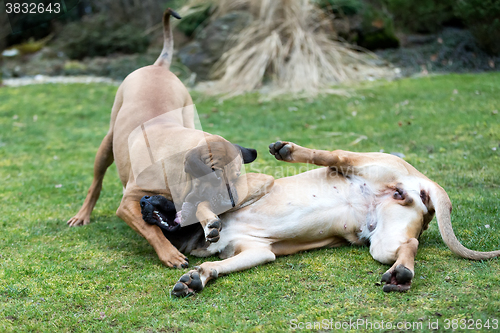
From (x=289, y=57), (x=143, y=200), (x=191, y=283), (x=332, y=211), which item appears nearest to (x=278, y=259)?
(x=332, y=211)

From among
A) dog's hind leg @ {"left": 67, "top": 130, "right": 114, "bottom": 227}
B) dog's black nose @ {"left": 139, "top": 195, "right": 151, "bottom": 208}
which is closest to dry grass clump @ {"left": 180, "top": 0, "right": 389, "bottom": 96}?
dog's hind leg @ {"left": 67, "top": 130, "right": 114, "bottom": 227}

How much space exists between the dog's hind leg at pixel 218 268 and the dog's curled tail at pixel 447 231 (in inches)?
47.8

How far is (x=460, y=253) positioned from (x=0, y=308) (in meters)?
2.96

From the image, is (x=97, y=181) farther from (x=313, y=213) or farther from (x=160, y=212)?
(x=313, y=213)

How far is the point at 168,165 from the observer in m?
3.90

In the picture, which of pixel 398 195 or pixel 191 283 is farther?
pixel 398 195

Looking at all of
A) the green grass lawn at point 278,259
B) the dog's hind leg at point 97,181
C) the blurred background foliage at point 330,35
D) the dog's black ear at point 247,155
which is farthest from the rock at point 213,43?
the dog's black ear at point 247,155

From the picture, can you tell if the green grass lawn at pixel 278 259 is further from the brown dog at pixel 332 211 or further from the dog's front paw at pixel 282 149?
the dog's front paw at pixel 282 149

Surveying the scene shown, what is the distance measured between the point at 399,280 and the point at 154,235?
1.85m

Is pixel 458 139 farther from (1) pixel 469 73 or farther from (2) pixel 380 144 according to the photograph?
(1) pixel 469 73

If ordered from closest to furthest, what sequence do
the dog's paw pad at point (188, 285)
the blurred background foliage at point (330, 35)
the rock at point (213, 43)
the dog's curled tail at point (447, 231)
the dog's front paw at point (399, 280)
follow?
the dog's front paw at point (399, 280) < the dog's paw pad at point (188, 285) < the dog's curled tail at point (447, 231) < the blurred background foliage at point (330, 35) < the rock at point (213, 43)

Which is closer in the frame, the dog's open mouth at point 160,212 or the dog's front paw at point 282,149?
the dog's open mouth at point 160,212

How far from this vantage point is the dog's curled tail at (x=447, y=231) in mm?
3250

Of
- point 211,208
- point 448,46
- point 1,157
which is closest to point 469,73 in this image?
point 448,46
